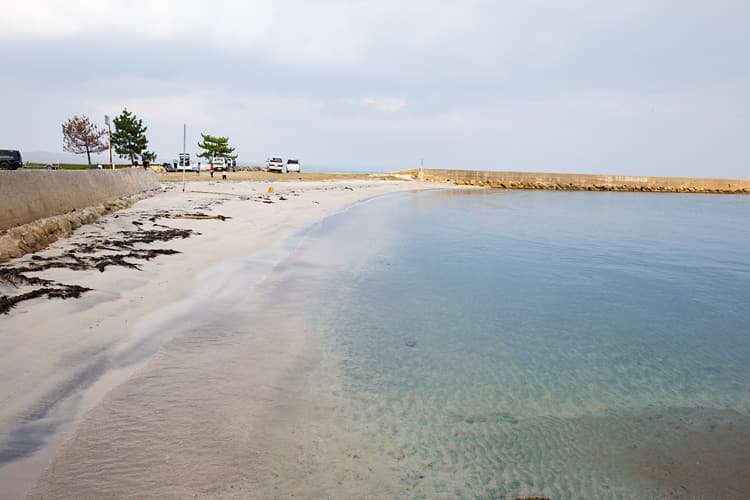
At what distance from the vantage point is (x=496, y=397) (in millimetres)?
5109

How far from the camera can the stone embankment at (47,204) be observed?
904 cm

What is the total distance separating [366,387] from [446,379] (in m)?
0.99

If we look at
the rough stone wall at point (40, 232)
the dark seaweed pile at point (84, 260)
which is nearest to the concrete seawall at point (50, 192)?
the rough stone wall at point (40, 232)

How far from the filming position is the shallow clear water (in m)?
3.89

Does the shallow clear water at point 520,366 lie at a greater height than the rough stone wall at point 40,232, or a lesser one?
lesser

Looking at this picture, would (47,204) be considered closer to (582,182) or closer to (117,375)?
(117,375)

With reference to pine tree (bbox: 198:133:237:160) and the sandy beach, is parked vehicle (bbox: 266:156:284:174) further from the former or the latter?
the sandy beach

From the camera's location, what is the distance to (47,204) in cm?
1128

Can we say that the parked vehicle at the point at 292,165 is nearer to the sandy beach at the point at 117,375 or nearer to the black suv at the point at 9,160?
the black suv at the point at 9,160

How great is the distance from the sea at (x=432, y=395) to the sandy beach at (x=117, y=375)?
1.3 inches

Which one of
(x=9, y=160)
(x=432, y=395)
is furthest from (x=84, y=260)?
(x=9, y=160)

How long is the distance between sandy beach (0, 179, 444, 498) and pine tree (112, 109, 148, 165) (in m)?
61.5

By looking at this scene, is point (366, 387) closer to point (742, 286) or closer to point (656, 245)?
point (742, 286)

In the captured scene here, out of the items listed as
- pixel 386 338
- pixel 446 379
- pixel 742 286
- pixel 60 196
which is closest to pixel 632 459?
pixel 446 379
